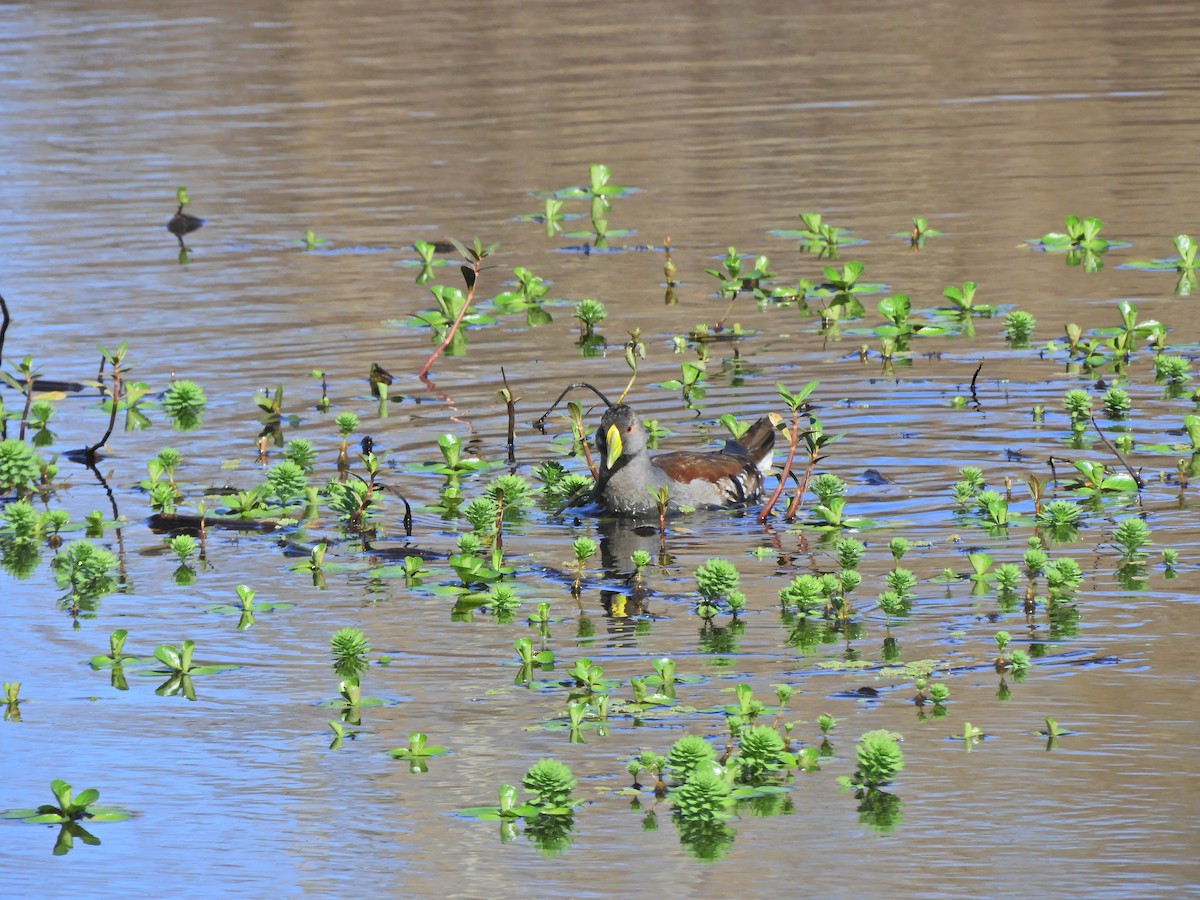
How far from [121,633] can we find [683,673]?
2198mm

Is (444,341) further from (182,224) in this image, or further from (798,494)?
(182,224)

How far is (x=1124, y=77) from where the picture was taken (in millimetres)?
24219

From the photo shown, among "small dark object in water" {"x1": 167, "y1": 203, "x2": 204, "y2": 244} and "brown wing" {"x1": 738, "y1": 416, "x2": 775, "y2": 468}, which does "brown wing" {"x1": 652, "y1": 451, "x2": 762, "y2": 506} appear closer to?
"brown wing" {"x1": 738, "y1": 416, "x2": 775, "y2": 468}

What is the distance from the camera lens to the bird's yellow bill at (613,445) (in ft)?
31.8

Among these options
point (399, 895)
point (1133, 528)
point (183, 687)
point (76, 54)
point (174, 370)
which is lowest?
point (399, 895)

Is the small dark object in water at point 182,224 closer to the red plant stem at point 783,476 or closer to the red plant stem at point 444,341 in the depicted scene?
the red plant stem at point 444,341

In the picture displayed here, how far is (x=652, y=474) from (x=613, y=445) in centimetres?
33

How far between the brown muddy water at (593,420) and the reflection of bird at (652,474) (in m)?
Result: 0.20

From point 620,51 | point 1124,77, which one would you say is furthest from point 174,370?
point 620,51

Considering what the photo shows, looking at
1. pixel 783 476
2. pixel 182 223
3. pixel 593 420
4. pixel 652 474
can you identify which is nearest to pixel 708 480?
pixel 652 474

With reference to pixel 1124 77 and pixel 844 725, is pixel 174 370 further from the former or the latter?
pixel 1124 77

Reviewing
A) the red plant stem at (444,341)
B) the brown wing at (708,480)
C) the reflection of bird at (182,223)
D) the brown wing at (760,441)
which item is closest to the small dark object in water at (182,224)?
the reflection of bird at (182,223)

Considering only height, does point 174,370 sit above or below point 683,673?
above

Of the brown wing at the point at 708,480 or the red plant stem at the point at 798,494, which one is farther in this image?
the brown wing at the point at 708,480
